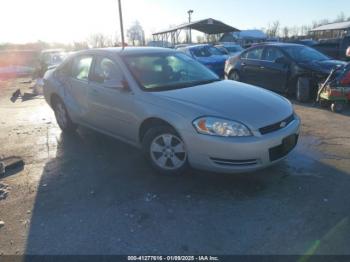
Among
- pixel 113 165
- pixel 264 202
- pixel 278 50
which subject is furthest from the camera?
pixel 278 50

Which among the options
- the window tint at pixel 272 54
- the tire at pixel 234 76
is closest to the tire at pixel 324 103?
the window tint at pixel 272 54

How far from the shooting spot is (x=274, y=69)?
9.50m

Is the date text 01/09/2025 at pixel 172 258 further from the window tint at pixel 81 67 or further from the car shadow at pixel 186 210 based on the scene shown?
the window tint at pixel 81 67

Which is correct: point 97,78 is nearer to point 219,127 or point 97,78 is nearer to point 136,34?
point 219,127

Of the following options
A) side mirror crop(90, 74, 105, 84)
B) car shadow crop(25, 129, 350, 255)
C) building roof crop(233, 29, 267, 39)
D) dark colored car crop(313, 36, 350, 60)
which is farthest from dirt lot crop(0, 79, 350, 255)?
building roof crop(233, 29, 267, 39)

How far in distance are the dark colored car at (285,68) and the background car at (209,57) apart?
3203 mm

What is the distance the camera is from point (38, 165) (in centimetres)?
505

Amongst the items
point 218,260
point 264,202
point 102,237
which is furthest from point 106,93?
point 218,260

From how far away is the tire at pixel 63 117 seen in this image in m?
6.31

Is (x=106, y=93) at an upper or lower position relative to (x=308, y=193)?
upper

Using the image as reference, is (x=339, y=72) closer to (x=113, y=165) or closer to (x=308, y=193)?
(x=308, y=193)

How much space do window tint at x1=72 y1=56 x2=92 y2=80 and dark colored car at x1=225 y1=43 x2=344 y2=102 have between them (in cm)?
554

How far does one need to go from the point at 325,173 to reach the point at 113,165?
2.83 m

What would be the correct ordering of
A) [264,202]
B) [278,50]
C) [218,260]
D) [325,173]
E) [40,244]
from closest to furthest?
[218,260] < [40,244] < [264,202] < [325,173] < [278,50]
